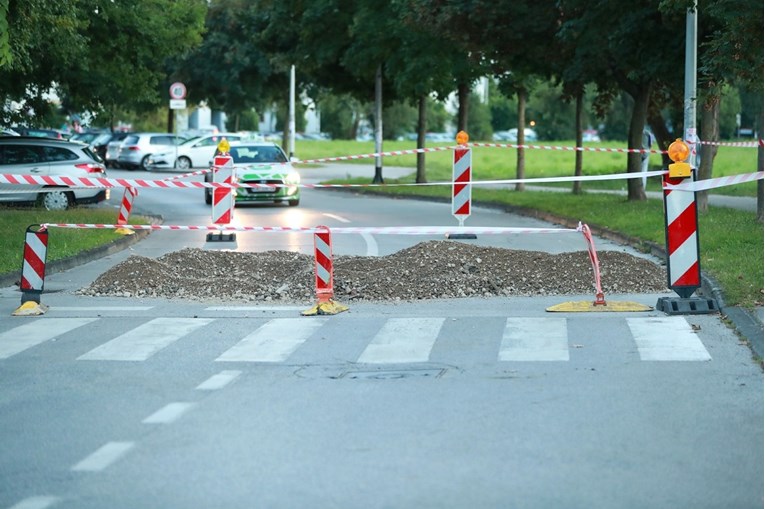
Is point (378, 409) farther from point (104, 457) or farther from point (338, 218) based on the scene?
point (338, 218)

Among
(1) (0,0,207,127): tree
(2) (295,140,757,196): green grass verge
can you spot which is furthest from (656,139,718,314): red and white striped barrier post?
(2) (295,140,757,196): green grass verge

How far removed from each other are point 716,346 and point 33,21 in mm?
11919

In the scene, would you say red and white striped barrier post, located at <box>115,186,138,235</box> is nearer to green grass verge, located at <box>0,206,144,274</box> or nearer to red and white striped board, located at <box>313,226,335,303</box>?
green grass verge, located at <box>0,206,144,274</box>

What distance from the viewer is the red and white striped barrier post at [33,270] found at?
13141mm

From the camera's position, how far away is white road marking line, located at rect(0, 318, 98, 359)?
10.9 m

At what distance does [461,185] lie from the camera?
20922 millimetres

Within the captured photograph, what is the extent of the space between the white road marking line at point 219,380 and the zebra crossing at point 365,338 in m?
0.52

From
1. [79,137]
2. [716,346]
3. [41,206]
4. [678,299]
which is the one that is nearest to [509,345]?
[716,346]

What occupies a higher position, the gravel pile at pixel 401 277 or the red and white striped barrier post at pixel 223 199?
the red and white striped barrier post at pixel 223 199

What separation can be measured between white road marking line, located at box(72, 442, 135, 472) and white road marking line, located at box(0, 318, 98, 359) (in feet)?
11.3

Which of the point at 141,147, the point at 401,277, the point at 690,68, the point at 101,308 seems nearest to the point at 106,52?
the point at 690,68

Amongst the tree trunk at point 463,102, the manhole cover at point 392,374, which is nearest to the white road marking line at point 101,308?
the manhole cover at point 392,374

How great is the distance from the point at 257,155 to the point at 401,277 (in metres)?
17.3

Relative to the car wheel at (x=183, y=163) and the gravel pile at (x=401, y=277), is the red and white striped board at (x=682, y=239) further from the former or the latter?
the car wheel at (x=183, y=163)
